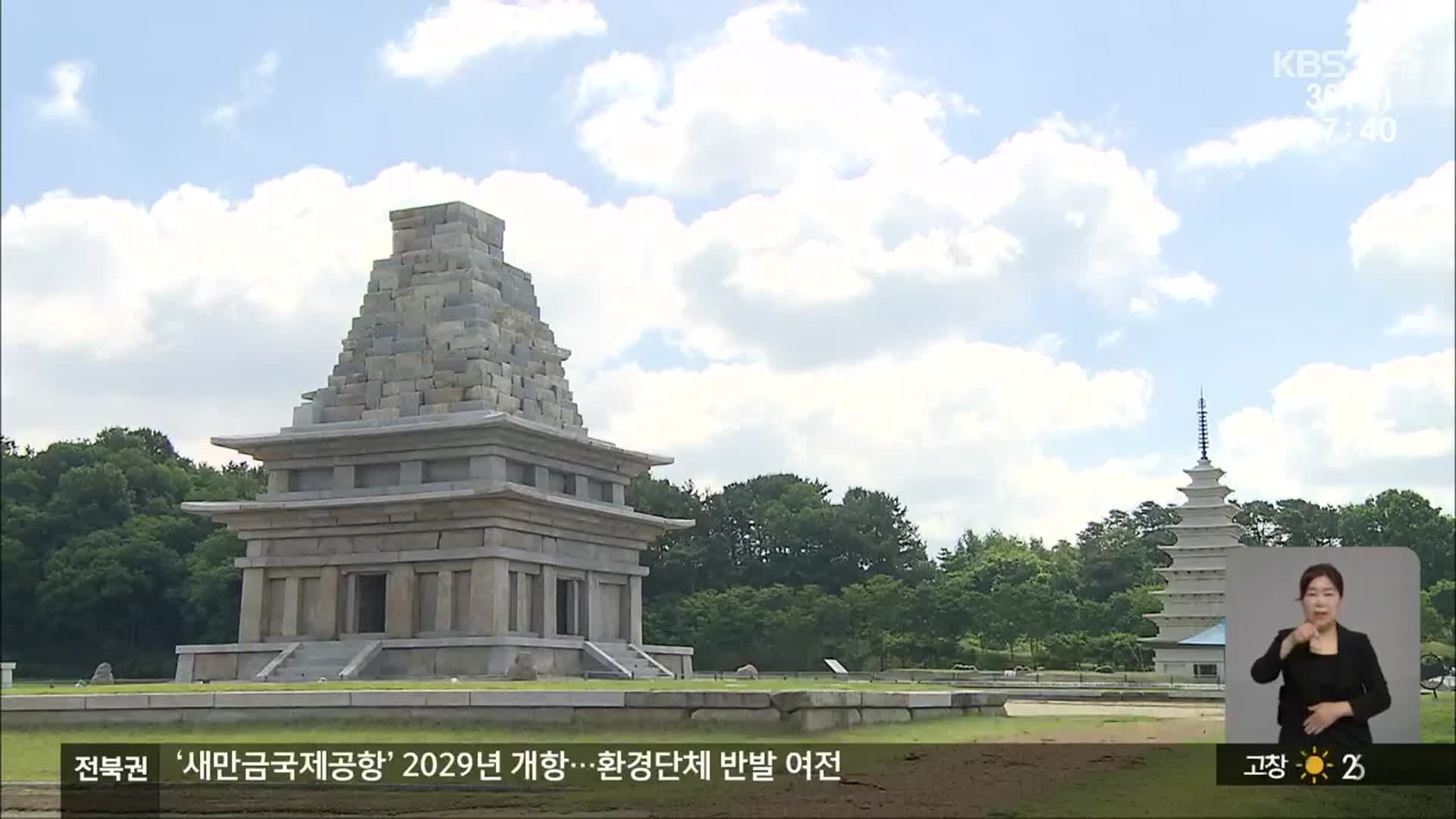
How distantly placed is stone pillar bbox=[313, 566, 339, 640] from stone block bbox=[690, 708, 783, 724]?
1678 centimetres

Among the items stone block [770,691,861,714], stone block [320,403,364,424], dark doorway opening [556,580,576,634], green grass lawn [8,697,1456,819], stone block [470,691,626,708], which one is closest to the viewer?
green grass lawn [8,697,1456,819]

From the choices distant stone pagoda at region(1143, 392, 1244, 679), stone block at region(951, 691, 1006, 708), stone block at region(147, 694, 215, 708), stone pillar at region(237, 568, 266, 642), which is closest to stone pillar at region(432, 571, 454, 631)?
stone pillar at region(237, 568, 266, 642)

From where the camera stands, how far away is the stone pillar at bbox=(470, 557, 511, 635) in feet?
94.8

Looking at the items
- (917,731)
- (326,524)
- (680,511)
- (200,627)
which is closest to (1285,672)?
(917,731)

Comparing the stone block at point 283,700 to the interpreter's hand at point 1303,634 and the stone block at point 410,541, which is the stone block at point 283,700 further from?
the stone block at point 410,541

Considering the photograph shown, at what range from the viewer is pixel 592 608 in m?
32.7

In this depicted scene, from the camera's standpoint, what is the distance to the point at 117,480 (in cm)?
3794

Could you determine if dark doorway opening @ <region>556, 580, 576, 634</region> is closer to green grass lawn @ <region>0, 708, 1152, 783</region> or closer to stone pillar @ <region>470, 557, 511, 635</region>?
stone pillar @ <region>470, 557, 511, 635</region>

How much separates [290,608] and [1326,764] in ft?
80.3

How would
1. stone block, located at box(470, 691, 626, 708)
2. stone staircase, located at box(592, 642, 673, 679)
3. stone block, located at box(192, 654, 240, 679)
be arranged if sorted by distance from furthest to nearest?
stone staircase, located at box(592, 642, 673, 679) < stone block, located at box(192, 654, 240, 679) < stone block, located at box(470, 691, 626, 708)

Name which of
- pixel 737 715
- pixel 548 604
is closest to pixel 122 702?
pixel 737 715

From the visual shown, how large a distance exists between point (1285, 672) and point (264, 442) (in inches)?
997

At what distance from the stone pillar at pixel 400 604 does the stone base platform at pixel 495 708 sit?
1164 centimetres

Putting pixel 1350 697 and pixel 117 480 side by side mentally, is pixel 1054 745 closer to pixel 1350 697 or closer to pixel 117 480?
pixel 1350 697
